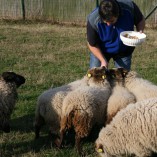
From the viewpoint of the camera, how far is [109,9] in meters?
4.78

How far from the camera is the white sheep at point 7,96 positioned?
5.06m

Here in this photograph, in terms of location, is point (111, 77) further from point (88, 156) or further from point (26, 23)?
point (26, 23)

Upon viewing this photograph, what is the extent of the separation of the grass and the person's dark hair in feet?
6.09

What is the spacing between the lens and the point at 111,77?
18.0 ft

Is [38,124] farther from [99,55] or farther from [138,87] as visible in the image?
[138,87]

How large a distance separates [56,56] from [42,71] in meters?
1.85

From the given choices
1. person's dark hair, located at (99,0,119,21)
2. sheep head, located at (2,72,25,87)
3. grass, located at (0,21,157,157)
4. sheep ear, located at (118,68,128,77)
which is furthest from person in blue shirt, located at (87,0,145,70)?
grass, located at (0,21,157,157)

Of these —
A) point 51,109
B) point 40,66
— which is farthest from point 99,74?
point 40,66

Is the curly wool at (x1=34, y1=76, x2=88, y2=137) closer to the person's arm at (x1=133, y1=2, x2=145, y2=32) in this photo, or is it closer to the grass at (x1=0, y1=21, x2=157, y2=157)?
the grass at (x1=0, y1=21, x2=157, y2=157)

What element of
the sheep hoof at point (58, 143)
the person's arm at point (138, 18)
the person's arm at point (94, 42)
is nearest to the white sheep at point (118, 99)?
the person's arm at point (94, 42)

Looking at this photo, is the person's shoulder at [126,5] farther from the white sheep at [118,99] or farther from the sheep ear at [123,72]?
the white sheep at [118,99]

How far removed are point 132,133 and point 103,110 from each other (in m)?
0.89

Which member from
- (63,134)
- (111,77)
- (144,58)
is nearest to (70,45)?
(144,58)

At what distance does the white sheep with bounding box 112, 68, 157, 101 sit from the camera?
5051 millimetres
